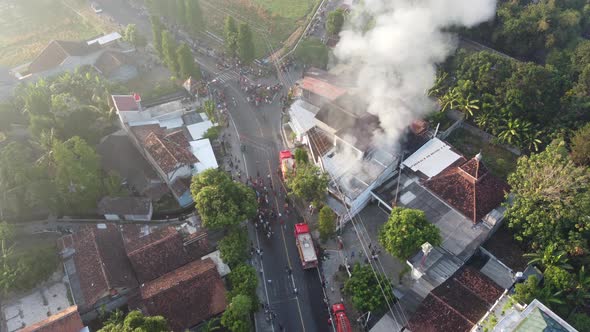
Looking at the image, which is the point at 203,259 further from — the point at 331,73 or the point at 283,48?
the point at 283,48

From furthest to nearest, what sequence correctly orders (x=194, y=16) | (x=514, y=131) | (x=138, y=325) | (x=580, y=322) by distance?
(x=194, y=16), (x=514, y=131), (x=580, y=322), (x=138, y=325)

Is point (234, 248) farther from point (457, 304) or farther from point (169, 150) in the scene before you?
point (457, 304)

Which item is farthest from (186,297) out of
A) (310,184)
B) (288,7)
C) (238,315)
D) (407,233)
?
(288,7)

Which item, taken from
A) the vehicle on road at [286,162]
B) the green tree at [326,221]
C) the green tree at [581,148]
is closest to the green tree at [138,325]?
the green tree at [326,221]

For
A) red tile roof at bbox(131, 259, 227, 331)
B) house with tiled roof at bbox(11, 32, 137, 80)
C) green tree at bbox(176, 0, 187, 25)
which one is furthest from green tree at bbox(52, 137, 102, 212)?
green tree at bbox(176, 0, 187, 25)

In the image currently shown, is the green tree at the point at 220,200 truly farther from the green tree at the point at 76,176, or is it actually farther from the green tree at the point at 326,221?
the green tree at the point at 76,176

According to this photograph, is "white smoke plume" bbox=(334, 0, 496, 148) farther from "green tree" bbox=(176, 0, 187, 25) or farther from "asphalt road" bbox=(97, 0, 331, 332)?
"green tree" bbox=(176, 0, 187, 25)
